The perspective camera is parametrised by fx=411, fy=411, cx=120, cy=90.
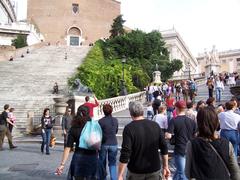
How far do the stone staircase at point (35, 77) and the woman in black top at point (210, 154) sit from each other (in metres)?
17.1

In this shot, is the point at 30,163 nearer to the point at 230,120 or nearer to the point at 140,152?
the point at 230,120

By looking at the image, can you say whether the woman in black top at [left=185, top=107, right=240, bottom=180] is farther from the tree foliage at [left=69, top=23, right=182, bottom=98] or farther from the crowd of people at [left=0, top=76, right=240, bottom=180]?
the tree foliage at [left=69, top=23, right=182, bottom=98]

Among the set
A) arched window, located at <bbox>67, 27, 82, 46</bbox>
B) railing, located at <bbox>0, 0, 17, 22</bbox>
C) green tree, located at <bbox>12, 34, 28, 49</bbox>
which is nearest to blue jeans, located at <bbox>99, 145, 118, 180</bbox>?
green tree, located at <bbox>12, 34, 28, 49</bbox>

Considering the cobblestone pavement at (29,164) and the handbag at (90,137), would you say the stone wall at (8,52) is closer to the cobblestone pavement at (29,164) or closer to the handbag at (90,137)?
the cobblestone pavement at (29,164)

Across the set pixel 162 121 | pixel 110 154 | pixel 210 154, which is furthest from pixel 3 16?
pixel 210 154

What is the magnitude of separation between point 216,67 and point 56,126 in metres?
41.2

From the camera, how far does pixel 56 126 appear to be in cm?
1803

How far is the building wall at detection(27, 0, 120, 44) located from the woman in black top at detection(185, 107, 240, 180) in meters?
65.7

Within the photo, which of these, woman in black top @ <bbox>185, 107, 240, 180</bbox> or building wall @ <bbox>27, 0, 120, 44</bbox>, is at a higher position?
building wall @ <bbox>27, 0, 120, 44</bbox>

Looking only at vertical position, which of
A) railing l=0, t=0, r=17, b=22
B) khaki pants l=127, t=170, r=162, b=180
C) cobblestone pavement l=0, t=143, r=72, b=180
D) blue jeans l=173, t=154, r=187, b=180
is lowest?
cobblestone pavement l=0, t=143, r=72, b=180

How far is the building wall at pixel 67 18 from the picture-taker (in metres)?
69.4

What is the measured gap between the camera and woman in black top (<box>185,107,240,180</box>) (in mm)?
3982

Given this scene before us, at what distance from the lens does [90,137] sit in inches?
247

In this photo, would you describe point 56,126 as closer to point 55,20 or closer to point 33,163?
point 33,163
